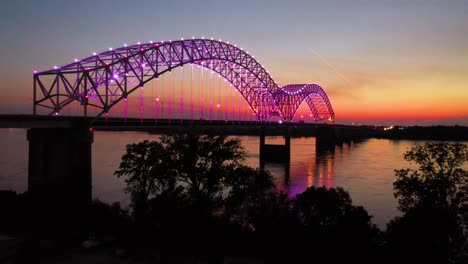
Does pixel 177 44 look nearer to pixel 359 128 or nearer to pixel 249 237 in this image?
pixel 249 237

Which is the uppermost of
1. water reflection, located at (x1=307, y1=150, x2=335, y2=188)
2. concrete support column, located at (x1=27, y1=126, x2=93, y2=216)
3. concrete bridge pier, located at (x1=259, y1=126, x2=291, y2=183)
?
concrete support column, located at (x1=27, y1=126, x2=93, y2=216)

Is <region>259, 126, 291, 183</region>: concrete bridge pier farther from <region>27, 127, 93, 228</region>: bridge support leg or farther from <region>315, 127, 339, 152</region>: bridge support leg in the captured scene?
<region>27, 127, 93, 228</region>: bridge support leg

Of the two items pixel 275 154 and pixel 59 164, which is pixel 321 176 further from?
pixel 59 164

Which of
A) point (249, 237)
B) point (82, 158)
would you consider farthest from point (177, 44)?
point (249, 237)

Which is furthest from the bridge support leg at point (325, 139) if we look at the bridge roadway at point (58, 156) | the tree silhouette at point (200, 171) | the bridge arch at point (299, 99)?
the tree silhouette at point (200, 171)

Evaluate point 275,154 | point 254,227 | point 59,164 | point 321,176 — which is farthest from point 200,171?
point 275,154

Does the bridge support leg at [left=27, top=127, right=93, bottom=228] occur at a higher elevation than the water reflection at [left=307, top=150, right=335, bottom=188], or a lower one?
higher

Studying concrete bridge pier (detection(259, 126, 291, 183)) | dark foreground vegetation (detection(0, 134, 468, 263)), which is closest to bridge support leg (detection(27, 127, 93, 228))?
dark foreground vegetation (detection(0, 134, 468, 263))
